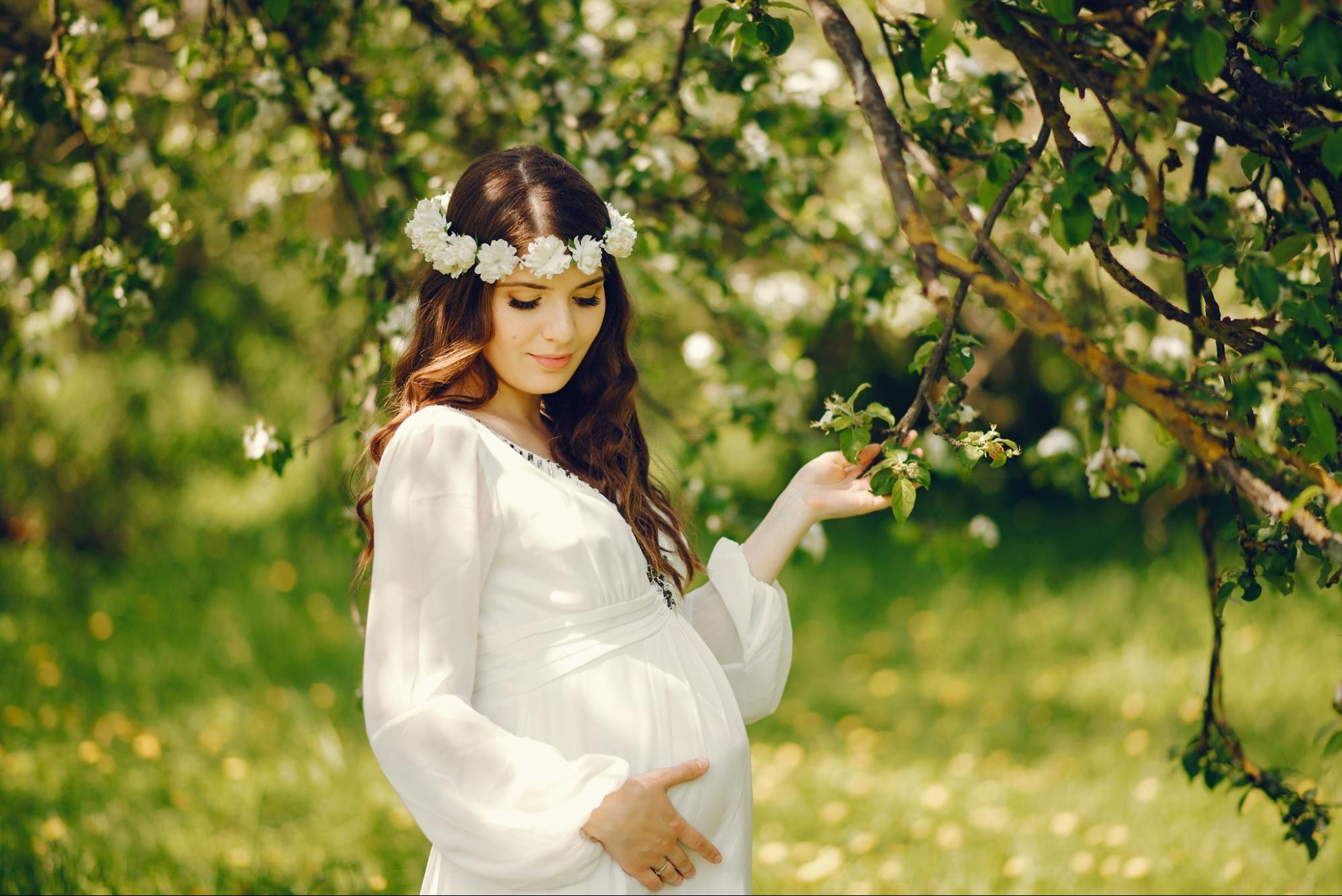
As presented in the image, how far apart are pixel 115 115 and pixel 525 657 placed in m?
2.08

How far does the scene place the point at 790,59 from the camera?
456 centimetres

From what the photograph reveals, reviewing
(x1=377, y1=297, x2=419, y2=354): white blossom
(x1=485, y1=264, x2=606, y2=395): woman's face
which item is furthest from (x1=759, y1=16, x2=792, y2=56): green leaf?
(x1=377, y1=297, x2=419, y2=354): white blossom

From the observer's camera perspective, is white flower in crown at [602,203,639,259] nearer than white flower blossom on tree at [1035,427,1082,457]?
Yes

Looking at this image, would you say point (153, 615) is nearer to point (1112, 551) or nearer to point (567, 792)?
point (567, 792)

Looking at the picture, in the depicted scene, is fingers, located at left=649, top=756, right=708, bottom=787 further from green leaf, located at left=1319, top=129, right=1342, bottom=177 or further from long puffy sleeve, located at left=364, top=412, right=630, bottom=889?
green leaf, located at left=1319, top=129, right=1342, bottom=177

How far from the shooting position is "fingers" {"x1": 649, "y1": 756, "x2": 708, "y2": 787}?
1637mm

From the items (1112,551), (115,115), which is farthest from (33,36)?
(1112,551)

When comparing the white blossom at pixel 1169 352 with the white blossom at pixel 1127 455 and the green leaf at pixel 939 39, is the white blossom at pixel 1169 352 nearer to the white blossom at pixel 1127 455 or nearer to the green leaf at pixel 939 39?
the white blossom at pixel 1127 455

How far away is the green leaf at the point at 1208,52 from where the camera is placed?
1.42m

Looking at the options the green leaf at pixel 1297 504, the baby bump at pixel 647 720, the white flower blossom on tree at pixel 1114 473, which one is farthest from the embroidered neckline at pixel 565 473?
the green leaf at pixel 1297 504

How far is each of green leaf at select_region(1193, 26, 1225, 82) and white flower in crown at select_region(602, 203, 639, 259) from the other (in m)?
0.82

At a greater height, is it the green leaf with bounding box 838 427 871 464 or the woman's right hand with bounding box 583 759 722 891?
the green leaf with bounding box 838 427 871 464

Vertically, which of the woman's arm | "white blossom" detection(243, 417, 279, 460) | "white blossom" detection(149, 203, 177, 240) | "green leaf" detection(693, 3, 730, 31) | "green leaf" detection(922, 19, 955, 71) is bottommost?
"white blossom" detection(243, 417, 279, 460)

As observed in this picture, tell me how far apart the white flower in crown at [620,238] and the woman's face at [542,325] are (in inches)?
1.8
